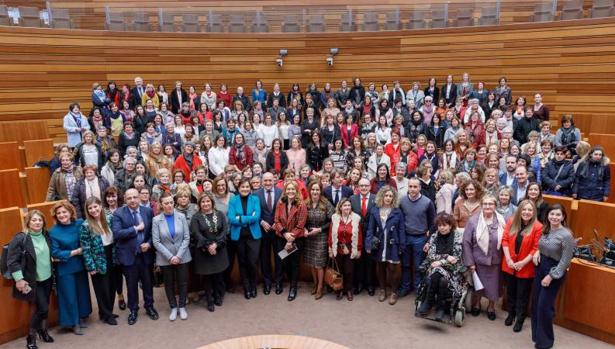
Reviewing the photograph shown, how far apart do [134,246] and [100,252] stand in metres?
0.30

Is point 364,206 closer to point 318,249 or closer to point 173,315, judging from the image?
point 318,249

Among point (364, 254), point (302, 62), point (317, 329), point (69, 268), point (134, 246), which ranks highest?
point (302, 62)

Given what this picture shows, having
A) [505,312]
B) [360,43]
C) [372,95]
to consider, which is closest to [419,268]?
[505,312]

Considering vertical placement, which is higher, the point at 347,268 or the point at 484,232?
the point at 484,232

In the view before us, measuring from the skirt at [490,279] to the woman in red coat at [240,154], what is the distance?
365cm

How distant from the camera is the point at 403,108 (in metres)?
8.61

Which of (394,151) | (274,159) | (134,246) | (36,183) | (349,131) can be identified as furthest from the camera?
(349,131)

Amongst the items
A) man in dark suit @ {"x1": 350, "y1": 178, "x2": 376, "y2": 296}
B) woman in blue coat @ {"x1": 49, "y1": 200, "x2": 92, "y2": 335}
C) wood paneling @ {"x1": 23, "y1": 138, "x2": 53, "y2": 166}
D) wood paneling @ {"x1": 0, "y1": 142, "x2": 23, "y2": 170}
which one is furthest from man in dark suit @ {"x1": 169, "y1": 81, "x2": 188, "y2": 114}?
man in dark suit @ {"x1": 350, "y1": 178, "x2": 376, "y2": 296}

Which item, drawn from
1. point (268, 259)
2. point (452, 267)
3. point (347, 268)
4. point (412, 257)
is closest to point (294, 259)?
point (268, 259)

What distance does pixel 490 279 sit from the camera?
14.1 ft

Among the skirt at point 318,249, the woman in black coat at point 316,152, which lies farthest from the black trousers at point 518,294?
the woman in black coat at point 316,152

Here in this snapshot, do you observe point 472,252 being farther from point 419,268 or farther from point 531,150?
point 531,150

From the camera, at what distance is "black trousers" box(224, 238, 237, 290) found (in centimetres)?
491

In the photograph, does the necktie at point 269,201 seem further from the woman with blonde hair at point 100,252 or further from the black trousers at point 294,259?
the woman with blonde hair at point 100,252
